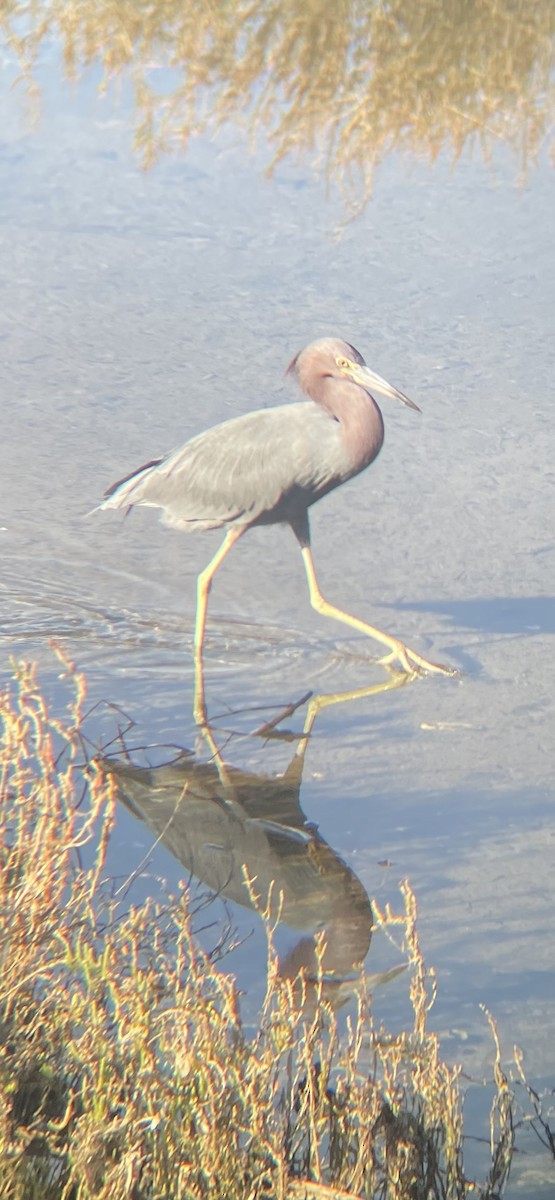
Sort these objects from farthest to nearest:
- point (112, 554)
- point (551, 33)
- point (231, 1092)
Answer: point (551, 33)
point (112, 554)
point (231, 1092)

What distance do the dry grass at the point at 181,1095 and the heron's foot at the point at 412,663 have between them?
2540 mm

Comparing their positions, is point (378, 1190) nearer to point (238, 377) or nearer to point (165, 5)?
point (238, 377)

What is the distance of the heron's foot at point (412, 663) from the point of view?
181 inches

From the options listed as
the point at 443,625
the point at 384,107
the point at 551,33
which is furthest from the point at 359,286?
the point at 443,625

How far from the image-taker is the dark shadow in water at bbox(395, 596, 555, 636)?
500 centimetres

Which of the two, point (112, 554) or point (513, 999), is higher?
point (513, 999)

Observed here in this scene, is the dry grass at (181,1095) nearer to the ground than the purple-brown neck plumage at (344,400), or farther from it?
farther from it

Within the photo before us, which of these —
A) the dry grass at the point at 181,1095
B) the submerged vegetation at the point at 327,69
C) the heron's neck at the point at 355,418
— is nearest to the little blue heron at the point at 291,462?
the heron's neck at the point at 355,418

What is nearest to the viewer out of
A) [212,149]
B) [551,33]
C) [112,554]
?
[112,554]

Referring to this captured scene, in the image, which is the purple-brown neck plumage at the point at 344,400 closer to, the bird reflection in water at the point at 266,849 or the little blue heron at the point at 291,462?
the little blue heron at the point at 291,462

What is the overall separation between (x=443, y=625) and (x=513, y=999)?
8.05 feet

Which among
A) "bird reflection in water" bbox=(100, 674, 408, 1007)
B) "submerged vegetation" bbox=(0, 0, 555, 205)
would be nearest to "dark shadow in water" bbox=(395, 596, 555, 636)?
"bird reflection in water" bbox=(100, 674, 408, 1007)

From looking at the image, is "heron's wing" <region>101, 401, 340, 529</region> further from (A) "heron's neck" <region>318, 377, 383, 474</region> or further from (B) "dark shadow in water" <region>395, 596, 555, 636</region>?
(B) "dark shadow in water" <region>395, 596, 555, 636</region>

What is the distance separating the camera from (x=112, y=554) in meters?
5.63
